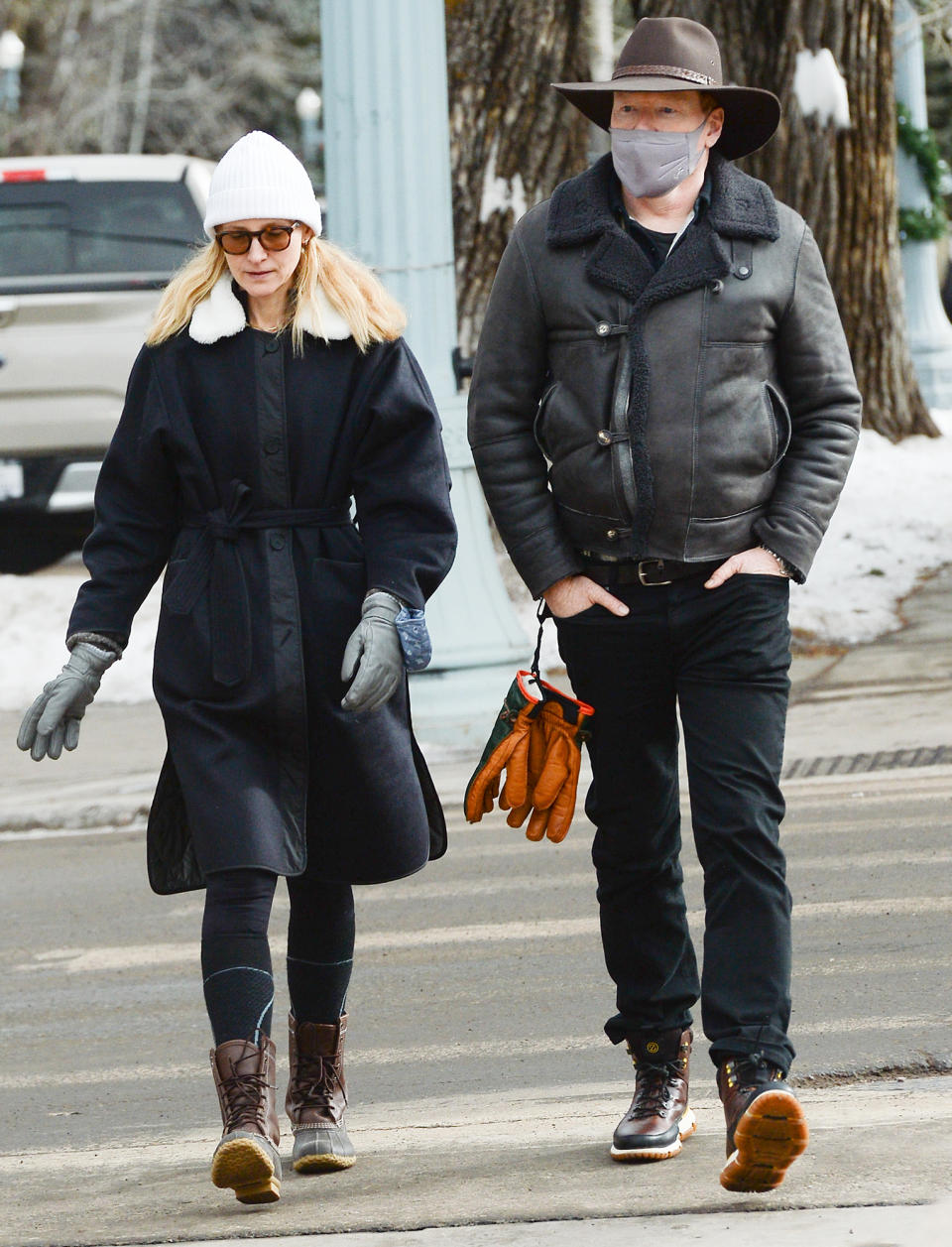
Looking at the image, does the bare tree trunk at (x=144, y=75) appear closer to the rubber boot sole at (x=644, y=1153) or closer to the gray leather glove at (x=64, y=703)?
the gray leather glove at (x=64, y=703)

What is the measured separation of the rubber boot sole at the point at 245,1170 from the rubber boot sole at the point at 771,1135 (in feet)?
2.48

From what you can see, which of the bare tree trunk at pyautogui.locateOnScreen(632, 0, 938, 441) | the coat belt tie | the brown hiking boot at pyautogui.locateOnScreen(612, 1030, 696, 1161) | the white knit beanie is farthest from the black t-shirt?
the bare tree trunk at pyautogui.locateOnScreen(632, 0, 938, 441)

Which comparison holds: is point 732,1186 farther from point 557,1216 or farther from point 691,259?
point 691,259

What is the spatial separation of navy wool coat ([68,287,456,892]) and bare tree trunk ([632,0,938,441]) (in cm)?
952

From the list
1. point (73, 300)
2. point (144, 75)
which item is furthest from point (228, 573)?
point (144, 75)

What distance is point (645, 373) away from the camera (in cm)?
364

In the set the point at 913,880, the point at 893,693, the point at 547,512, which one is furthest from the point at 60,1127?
the point at 893,693

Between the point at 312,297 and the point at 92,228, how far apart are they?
816 cm

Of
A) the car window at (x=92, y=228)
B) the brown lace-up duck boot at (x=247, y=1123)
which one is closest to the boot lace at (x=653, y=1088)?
the brown lace-up duck boot at (x=247, y=1123)

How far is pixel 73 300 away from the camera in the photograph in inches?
429

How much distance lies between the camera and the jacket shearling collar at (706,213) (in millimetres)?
3672

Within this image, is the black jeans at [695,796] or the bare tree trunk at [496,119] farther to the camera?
the bare tree trunk at [496,119]

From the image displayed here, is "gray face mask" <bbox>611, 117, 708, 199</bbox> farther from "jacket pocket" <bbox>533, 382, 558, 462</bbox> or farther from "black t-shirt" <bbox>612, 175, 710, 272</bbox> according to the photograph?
"jacket pocket" <bbox>533, 382, 558, 462</bbox>

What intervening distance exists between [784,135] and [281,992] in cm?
912
